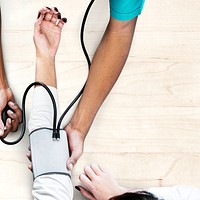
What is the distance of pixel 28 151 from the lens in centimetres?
135

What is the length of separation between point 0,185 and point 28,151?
115 mm

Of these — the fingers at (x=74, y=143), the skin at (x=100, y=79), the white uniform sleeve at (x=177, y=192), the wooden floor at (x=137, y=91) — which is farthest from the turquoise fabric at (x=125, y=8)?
the white uniform sleeve at (x=177, y=192)

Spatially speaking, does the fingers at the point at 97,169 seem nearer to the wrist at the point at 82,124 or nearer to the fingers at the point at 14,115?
the wrist at the point at 82,124

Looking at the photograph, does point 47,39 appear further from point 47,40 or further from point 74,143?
point 74,143

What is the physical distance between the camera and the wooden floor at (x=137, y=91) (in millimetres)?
1358

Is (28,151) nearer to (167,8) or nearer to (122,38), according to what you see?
(122,38)

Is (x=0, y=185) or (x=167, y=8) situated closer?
(x=0, y=185)

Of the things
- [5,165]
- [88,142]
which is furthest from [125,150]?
[5,165]

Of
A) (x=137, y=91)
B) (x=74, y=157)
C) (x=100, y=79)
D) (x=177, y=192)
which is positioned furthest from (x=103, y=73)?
(x=177, y=192)

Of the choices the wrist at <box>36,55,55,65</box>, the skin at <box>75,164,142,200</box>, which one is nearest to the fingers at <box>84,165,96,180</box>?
the skin at <box>75,164,142,200</box>

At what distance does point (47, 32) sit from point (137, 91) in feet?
0.99

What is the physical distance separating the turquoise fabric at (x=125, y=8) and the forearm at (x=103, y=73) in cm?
5

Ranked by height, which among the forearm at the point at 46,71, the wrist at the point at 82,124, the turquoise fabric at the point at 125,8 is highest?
the turquoise fabric at the point at 125,8

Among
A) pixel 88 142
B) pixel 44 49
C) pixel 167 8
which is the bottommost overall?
pixel 88 142
